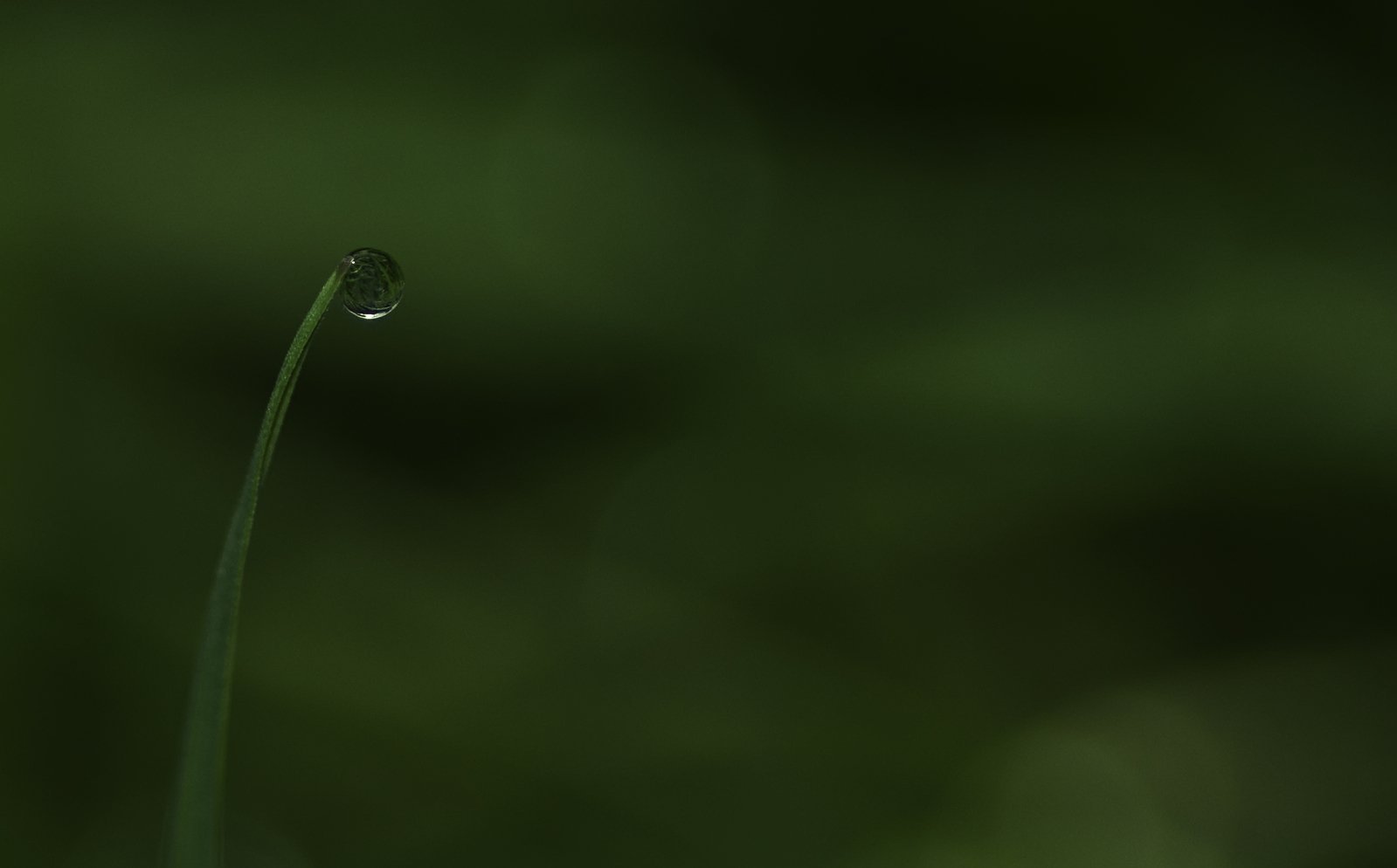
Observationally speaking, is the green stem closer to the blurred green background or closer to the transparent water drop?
the transparent water drop

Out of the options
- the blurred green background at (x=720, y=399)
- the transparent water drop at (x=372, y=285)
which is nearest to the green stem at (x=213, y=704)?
the transparent water drop at (x=372, y=285)

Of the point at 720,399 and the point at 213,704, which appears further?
the point at 720,399

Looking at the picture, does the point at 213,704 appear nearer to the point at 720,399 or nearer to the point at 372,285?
the point at 372,285

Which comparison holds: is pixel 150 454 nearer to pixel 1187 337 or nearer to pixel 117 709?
pixel 117 709

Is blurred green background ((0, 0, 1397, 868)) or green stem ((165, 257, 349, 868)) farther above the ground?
blurred green background ((0, 0, 1397, 868))

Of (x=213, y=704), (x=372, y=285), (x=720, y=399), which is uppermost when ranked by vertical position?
(x=720, y=399)

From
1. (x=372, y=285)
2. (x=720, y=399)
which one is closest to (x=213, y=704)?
(x=372, y=285)

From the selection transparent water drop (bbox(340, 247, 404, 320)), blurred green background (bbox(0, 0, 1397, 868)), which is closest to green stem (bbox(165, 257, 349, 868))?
transparent water drop (bbox(340, 247, 404, 320))

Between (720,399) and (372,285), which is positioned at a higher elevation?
(720,399)

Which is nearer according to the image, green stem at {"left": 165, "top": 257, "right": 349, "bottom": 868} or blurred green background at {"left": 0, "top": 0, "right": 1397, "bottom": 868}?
green stem at {"left": 165, "top": 257, "right": 349, "bottom": 868}
